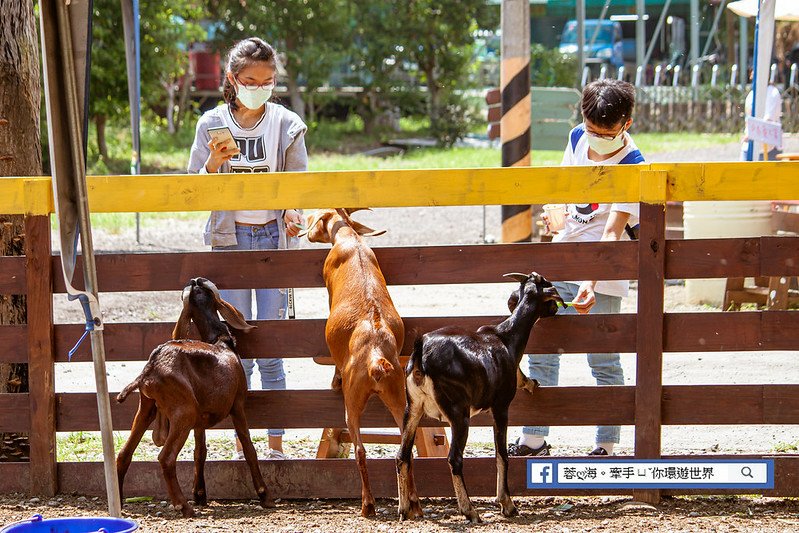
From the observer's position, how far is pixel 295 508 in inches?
193

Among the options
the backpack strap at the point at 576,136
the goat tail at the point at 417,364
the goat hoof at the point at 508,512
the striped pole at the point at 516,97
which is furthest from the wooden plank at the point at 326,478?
the striped pole at the point at 516,97

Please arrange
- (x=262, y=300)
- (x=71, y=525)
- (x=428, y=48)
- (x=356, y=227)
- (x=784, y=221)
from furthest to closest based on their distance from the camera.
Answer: (x=428, y=48) → (x=784, y=221) → (x=262, y=300) → (x=356, y=227) → (x=71, y=525)

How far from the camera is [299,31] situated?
81.3ft

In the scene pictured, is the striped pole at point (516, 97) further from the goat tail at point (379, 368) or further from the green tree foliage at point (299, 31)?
the green tree foliage at point (299, 31)

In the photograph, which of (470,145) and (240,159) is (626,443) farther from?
(470,145)

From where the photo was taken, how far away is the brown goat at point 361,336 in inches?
176

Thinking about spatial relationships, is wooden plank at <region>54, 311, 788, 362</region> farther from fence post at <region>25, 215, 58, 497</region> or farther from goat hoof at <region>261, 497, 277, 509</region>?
goat hoof at <region>261, 497, 277, 509</region>

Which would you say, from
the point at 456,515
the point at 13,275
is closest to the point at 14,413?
the point at 13,275

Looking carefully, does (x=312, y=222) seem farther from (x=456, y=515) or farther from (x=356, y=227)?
(x=456, y=515)

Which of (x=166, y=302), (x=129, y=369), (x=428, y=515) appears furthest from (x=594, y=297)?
(x=166, y=302)

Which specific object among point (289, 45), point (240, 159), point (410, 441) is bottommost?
point (410, 441)

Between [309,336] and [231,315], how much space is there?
0.37 m

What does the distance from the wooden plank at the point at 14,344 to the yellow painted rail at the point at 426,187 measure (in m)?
0.56

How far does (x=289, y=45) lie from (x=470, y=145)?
469 centimetres
